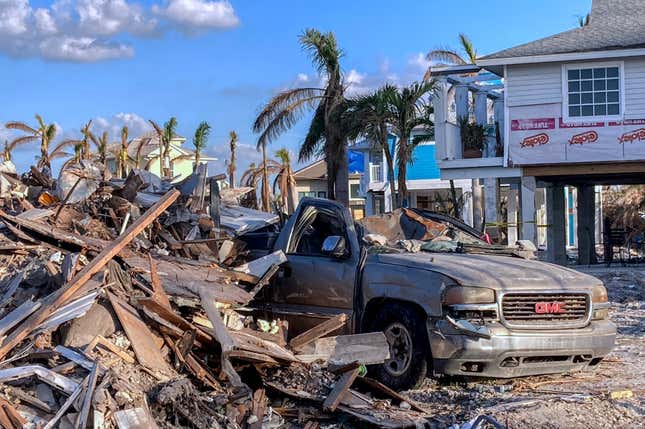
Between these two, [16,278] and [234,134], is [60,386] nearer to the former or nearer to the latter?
[16,278]

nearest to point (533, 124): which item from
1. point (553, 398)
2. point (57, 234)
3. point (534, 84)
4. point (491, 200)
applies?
point (534, 84)

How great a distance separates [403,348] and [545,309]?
131 cm

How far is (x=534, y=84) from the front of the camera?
20.8 metres

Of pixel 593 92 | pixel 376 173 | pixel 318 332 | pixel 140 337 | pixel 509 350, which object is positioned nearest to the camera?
pixel 140 337

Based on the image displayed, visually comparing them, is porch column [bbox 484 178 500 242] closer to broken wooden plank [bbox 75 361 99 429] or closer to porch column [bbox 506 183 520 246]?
porch column [bbox 506 183 520 246]

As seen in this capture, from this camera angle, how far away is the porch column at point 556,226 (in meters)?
23.7

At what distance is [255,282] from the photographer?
8664 mm

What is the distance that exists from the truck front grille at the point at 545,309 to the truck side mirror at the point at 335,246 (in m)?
1.74

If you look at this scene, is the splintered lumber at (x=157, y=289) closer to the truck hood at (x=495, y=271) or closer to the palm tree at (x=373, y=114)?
the truck hood at (x=495, y=271)

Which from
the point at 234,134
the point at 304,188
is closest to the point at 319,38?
the point at 234,134

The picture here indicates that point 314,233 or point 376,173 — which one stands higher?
point 376,173

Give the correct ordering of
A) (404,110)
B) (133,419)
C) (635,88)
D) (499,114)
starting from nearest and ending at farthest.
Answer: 1. (133,419)
2. (635,88)
3. (404,110)
4. (499,114)

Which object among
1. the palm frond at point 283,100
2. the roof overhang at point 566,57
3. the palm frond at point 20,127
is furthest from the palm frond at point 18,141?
the roof overhang at point 566,57

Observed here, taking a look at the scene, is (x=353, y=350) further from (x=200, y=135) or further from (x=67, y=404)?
(x=200, y=135)
